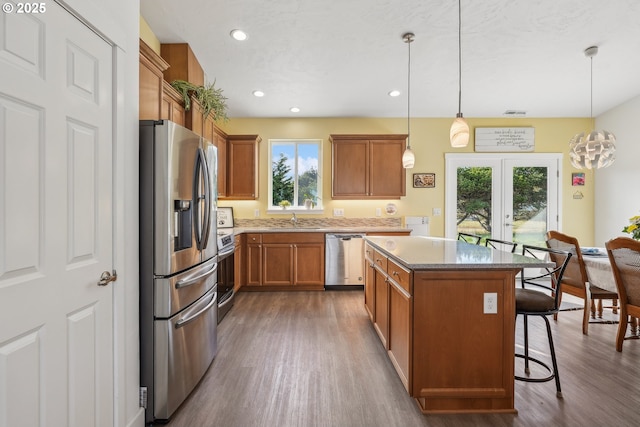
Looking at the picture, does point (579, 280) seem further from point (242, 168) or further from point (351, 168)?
point (242, 168)

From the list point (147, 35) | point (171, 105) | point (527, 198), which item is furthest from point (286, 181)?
point (527, 198)

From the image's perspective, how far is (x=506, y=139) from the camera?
16.7 feet

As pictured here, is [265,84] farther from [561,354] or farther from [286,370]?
[561,354]

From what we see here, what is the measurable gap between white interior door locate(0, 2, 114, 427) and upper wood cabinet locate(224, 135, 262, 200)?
131 inches

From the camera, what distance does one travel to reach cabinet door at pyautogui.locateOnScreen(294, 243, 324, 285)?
14.7ft

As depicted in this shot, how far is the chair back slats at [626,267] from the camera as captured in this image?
2.33 meters

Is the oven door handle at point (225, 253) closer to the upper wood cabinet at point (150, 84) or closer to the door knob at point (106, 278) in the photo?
the upper wood cabinet at point (150, 84)

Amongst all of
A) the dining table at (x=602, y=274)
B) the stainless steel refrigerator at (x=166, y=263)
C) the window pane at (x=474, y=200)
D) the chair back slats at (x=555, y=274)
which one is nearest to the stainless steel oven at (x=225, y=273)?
the stainless steel refrigerator at (x=166, y=263)

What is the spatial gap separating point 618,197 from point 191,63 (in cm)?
620

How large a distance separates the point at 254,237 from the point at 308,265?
910 mm

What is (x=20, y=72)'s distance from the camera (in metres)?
1.02

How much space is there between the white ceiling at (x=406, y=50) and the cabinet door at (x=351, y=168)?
59 cm

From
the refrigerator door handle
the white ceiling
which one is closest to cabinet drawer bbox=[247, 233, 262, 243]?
the white ceiling

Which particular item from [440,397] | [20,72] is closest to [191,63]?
[20,72]
